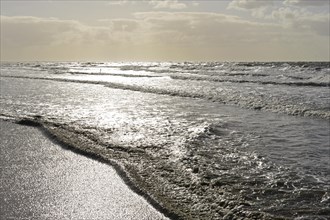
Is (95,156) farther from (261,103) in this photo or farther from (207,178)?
(261,103)

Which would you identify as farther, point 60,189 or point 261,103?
point 261,103

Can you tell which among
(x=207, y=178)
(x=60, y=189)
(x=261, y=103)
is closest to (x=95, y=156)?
(x=60, y=189)

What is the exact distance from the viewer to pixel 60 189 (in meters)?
6.95

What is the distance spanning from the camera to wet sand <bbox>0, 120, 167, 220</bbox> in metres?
5.98

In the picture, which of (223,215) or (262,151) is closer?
(223,215)

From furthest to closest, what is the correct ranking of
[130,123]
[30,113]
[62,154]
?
[30,113]
[130,123]
[62,154]

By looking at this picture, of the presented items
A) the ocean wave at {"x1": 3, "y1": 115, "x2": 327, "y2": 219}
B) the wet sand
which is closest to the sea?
the ocean wave at {"x1": 3, "y1": 115, "x2": 327, "y2": 219}

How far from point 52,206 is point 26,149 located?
395 cm

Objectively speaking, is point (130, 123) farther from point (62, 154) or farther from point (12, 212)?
point (12, 212)

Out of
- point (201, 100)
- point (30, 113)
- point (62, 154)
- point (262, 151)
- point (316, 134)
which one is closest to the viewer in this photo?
point (62, 154)

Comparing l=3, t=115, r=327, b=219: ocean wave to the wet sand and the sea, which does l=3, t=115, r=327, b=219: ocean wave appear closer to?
the sea

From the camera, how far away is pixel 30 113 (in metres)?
15.4

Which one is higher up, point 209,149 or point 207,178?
point 209,149

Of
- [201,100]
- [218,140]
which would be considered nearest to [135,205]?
[218,140]
